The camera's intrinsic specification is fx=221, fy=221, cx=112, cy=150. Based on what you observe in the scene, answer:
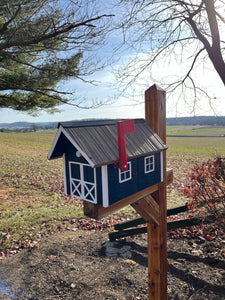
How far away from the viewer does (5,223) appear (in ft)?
24.2

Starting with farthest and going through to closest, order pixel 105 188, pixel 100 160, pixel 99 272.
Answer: pixel 99 272 < pixel 105 188 < pixel 100 160

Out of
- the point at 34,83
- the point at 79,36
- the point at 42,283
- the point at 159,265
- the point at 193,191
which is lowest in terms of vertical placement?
the point at 42,283

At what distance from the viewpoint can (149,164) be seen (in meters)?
3.02

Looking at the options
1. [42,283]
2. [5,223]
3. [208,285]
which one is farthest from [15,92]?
[208,285]

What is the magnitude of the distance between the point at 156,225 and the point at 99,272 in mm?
2379

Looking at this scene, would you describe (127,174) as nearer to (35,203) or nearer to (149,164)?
(149,164)

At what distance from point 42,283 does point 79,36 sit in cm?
713

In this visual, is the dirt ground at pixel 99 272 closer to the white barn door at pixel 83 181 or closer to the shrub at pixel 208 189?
the shrub at pixel 208 189

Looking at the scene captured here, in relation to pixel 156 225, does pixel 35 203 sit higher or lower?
lower

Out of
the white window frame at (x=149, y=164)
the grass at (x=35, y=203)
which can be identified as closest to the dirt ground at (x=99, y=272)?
the grass at (x=35, y=203)

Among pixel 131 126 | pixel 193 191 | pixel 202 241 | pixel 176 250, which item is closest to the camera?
pixel 131 126

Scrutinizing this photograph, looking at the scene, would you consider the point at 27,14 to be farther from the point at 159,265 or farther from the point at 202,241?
the point at 202,241

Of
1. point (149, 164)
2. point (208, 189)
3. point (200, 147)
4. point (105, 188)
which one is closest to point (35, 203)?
point (208, 189)

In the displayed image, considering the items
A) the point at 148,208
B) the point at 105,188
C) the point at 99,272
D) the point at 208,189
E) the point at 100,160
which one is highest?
the point at 100,160
